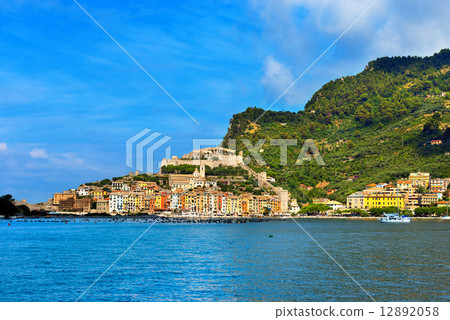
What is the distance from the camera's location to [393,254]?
93.6 feet

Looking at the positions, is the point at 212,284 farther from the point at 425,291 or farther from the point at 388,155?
the point at 388,155

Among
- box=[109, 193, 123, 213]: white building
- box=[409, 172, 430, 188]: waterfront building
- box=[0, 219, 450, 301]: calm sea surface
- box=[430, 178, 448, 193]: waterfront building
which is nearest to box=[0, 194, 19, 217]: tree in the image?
box=[109, 193, 123, 213]: white building

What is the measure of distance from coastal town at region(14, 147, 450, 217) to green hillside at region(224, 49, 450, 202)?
13.6 ft

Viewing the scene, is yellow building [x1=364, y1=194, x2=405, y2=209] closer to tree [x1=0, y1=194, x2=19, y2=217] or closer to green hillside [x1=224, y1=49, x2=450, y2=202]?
green hillside [x1=224, y1=49, x2=450, y2=202]

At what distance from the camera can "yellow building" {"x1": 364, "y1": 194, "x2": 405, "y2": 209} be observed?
96625mm

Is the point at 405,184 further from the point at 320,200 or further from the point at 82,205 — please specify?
the point at 82,205

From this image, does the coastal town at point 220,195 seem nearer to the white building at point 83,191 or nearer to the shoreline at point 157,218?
the white building at point 83,191

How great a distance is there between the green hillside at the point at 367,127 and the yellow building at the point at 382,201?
26.6 feet

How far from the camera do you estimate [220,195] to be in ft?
357

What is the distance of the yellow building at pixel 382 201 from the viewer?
96625mm

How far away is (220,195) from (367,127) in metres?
58.8

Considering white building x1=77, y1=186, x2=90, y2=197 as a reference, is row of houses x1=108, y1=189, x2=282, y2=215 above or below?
below

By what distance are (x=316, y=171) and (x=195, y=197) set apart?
3130cm
